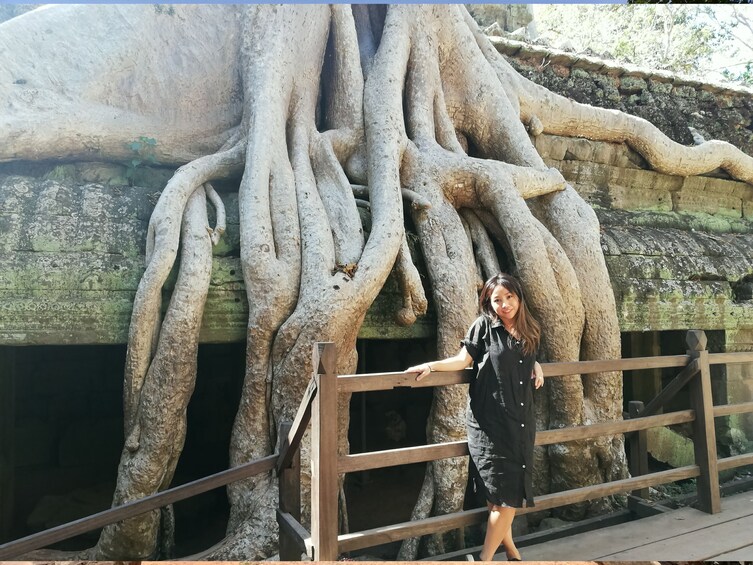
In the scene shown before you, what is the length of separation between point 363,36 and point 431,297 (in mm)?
1474

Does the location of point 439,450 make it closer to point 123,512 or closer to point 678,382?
point 123,512

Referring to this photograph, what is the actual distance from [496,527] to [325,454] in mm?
571

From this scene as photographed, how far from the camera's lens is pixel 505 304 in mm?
1763

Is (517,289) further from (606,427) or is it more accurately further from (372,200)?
(372,200)

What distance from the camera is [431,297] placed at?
2447mm

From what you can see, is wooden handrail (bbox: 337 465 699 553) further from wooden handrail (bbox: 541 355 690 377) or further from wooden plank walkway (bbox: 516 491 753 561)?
wooden handrail (bbox: 541 355 690 377)

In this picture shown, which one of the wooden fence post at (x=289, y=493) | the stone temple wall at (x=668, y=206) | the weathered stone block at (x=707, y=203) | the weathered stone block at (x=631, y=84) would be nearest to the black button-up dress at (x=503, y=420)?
the wooden fence post at (x=289, y=493)

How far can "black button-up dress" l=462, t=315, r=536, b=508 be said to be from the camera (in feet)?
5.57

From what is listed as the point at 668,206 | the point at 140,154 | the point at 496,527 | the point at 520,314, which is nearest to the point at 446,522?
the point at 496,527

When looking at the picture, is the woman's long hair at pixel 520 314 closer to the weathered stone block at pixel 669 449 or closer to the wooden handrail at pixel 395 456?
the wooden handrail at pixel 395 456

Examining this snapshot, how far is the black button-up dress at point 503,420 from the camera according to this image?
1.70 m

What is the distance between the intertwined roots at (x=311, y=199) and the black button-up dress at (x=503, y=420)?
57cm

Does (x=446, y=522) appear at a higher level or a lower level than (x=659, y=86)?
lower

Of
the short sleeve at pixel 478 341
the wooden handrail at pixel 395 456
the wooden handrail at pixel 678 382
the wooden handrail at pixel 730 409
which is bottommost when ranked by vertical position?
the wooden handrail at pixel 395 456
